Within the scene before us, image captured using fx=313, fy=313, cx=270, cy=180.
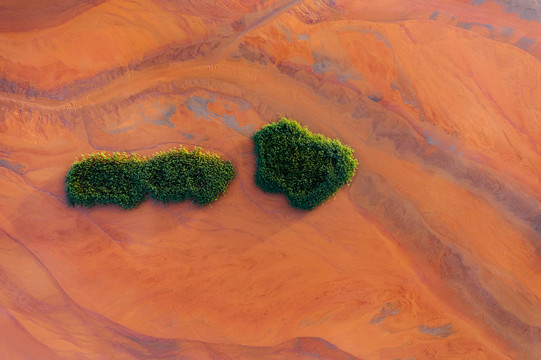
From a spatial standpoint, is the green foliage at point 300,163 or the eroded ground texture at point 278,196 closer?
the green foliage at point 300,163

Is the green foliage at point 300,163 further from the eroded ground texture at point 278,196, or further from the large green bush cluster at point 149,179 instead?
the large green bush cluster at point 149,179

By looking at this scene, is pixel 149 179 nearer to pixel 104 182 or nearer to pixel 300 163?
pixel 104 182

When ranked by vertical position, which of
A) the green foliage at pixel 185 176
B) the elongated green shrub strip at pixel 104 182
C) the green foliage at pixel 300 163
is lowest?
the elongated green shrub strip at pixel 104 182

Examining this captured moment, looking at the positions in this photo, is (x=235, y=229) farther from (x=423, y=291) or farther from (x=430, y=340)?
(x=430, y=340)

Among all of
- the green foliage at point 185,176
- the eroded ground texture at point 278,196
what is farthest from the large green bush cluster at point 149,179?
the eroded ground texture at point 278,196

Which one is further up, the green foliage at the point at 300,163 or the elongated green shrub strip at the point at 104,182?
the green foliage at the point at 300,163

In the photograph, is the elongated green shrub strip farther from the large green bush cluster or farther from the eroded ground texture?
the eroded ground texture
